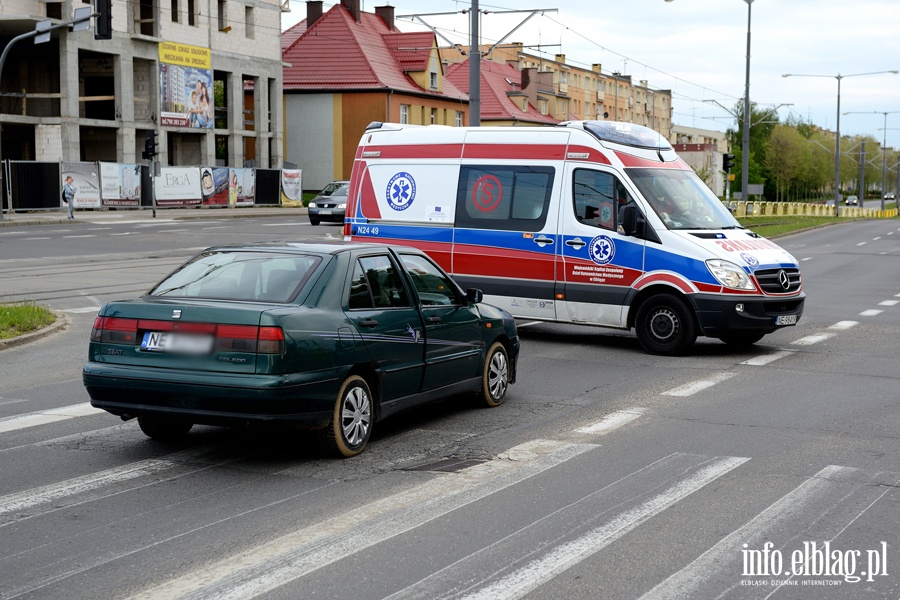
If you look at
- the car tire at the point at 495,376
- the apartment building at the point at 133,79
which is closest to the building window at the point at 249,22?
the apartment building at the point at 133,79

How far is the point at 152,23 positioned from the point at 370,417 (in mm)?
53451

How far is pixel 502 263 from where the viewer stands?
13758mm

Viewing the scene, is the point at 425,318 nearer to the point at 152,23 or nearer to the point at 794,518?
the point at 794,518

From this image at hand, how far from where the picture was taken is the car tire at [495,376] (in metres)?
9.41

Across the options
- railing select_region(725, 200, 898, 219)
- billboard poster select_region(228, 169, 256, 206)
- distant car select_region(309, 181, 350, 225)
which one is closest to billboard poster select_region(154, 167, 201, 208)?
billboard poster select_region(228, 169, 256, 206)

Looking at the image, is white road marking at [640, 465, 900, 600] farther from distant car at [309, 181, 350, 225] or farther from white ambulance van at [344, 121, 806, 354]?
distant car at [309, 181, 350, 225]

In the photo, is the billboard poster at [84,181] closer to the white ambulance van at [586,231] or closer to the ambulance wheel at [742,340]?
the white ambulance van at [586,231]

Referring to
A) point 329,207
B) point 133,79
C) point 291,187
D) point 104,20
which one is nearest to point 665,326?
point 104,20

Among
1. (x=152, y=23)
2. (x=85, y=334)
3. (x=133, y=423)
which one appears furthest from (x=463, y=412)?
(x=152, y=23)

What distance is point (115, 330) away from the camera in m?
7.28

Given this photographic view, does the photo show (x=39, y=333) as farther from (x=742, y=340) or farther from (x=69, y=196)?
(x=69, y=196)

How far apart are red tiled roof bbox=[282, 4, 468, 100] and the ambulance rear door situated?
2335 inches

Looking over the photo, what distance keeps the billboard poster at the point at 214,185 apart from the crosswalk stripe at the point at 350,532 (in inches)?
2019

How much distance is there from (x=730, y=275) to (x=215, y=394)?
7192mm
